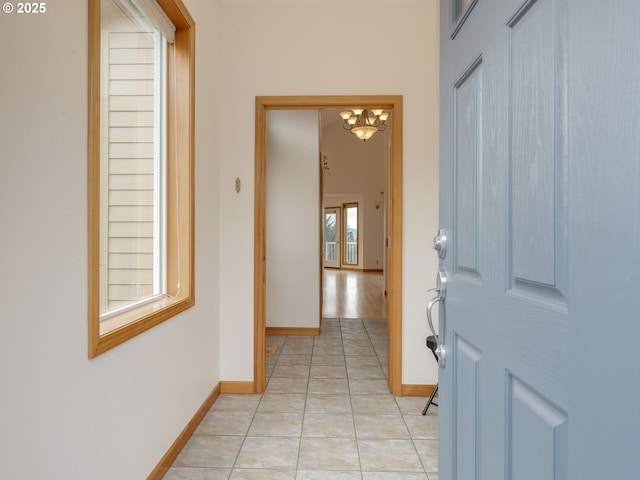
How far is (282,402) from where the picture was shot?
278 centimetres

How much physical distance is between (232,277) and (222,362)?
0.63 metres

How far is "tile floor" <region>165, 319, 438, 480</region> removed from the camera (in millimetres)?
1958

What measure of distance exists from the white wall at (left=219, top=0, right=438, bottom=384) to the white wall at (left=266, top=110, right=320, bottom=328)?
6.10 feet

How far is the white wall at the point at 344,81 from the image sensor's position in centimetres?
290

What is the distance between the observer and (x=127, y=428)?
1569 millimetres

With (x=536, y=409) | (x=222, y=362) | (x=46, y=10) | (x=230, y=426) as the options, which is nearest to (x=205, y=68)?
(x=46, y=10)

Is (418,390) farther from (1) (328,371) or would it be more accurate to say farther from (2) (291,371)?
(2) (291,371)

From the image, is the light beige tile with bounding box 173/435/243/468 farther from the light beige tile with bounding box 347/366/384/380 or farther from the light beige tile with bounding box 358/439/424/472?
the light beige tile with bounding box 347/366/384/380

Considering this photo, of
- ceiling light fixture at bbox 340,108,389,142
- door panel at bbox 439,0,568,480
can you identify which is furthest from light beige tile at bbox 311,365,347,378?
ceiling light fixture at bbox 340,108,389,142

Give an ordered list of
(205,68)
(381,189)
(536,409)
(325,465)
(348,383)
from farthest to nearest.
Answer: (381,189) < (348,383) < (205,68) < (325,465) < (536,409)

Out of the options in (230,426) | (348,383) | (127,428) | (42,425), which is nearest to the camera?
(42,425)

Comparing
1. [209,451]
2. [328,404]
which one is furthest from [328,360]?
[209,451]

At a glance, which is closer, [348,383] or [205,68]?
[205,68]

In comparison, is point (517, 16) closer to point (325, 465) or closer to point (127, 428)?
point (127, 428)
